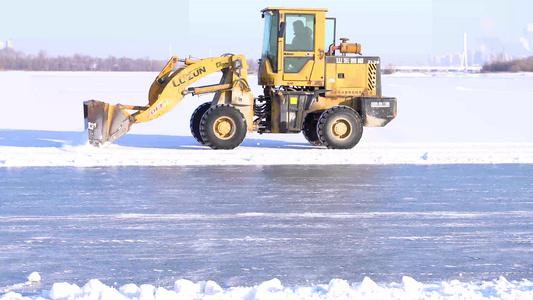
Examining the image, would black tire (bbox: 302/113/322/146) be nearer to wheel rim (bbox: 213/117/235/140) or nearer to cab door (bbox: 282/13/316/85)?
cab door (bbox: 282/13/316/85)

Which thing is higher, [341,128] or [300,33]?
[300,33]

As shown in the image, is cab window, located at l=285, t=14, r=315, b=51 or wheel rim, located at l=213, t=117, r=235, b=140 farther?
cab window, located at l=285, t=14, r=315, b=51

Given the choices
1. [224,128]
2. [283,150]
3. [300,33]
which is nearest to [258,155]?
[224,128]

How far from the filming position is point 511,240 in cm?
783

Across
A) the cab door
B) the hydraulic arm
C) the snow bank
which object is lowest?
the snow bank

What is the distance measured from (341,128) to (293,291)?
9989mm

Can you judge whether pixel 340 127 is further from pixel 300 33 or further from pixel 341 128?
pixel 300 33

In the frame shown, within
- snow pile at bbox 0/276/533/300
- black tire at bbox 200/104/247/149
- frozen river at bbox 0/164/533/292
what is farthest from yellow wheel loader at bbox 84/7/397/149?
snow pile at bbox 0/276/533/300

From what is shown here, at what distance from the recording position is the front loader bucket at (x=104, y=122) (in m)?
15.3

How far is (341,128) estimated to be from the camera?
15.8m

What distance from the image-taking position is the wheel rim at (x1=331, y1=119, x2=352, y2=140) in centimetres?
1583

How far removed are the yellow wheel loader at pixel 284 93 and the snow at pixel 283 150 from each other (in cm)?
43

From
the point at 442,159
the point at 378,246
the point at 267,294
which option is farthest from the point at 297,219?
the point at 442,159

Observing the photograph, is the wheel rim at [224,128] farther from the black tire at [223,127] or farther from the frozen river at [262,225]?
the frozen river at [262,225]
